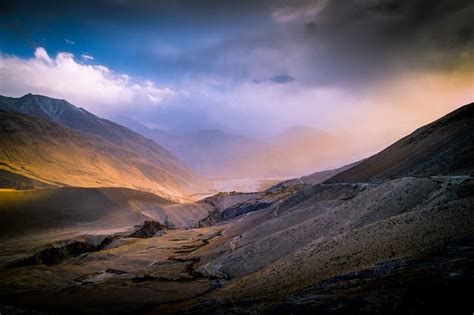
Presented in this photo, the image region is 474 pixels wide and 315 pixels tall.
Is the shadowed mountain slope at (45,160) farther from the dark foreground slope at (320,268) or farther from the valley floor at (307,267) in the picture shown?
the dark foreground slope at (320,268)

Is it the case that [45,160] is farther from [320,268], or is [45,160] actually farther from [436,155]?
[320,268]

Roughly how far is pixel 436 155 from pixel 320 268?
96.3 feet

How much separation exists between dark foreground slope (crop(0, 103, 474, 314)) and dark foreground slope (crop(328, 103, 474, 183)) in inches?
17.0

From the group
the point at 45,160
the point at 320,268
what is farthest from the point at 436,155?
the point at 45,160

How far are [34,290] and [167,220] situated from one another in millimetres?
66620

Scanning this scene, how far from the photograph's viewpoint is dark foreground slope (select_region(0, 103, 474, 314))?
1255cm

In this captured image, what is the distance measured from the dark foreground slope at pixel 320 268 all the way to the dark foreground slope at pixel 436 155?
0.43 metres

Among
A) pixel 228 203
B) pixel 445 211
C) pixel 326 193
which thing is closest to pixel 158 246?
pixel 326 193

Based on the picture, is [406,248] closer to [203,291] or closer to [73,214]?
[203,291]

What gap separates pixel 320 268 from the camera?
2045 cm

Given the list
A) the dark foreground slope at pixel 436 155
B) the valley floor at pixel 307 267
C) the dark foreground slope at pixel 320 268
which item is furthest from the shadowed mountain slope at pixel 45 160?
the dark foreground slope at pixel 436 155

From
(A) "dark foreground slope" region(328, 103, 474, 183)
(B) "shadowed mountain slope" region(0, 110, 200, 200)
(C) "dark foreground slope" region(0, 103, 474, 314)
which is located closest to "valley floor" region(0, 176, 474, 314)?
(C) "dark foreground slope" region(0, 103, 474, 314)

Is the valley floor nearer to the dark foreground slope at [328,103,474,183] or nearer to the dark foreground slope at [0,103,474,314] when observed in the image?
the dark foreground slope at [0,103,474,314]

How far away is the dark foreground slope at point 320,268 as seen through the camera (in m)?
12.6
